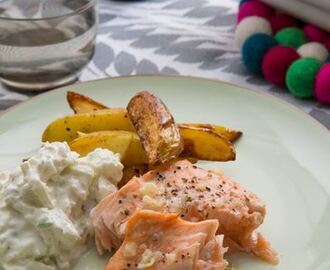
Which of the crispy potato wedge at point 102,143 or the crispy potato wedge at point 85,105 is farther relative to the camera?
the crispy potato wedge at point 85,105

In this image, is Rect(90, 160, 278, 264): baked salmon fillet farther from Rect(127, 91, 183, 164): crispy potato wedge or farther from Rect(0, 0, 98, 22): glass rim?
Rect(0, 0, 98, 22): glass rim

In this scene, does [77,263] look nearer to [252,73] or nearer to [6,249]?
[6,249]

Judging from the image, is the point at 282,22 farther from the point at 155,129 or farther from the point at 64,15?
the point at 155,129

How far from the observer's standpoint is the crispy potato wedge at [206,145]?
1966 millimetres

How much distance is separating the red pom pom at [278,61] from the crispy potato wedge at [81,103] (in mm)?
699

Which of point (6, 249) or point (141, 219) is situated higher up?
point (141, 219)

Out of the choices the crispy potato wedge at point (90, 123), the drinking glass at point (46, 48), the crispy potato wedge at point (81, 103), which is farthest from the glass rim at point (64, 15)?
the crispy potato wedge at point (90, 123)

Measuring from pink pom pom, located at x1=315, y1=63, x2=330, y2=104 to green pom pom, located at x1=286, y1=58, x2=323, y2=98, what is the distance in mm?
28

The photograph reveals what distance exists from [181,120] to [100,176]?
0.51 metres

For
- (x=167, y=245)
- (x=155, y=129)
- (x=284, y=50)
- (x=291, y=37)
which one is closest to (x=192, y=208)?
(x=167, y=245)

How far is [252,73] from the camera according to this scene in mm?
2701

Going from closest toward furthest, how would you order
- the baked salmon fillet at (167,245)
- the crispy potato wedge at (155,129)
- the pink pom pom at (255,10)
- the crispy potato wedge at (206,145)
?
the baked salmon fillet at (167,245) < the crispy potato wedge at (155,129) < the crispy potato wedge at (206,145) < the pink pom pom at (255,10)

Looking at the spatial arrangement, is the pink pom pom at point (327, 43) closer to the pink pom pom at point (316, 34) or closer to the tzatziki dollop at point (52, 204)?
the pink pom pom at point (316, 34)

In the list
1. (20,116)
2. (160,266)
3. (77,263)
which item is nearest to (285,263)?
(160,266)
